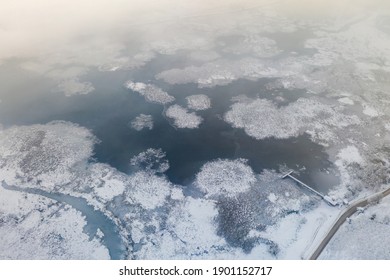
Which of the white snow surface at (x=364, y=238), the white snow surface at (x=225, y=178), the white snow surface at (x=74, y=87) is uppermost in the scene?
the white snow surface at (x=74, y=87)

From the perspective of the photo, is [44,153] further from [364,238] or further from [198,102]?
[364,238]

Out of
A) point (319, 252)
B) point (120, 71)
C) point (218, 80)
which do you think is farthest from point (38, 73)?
point (319, 252)

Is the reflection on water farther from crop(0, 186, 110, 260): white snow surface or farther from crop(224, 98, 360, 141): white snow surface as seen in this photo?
crop(0, 186, 110, 260): white snow surface

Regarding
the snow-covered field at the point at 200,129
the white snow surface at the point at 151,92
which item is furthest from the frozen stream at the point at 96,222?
the white snow surface at the point at 151,92

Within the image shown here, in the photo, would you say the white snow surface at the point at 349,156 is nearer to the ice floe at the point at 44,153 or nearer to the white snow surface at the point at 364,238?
the white snow surface at the point at 364,238

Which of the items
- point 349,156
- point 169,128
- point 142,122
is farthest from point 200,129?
point 349,156

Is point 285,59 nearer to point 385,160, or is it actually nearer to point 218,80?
point 218,80
